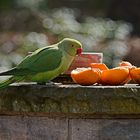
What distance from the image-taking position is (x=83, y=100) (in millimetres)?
2963

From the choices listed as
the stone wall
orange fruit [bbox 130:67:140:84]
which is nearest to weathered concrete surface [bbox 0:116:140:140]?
the stone wall

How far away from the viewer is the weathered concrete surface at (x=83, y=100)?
9.70 ft

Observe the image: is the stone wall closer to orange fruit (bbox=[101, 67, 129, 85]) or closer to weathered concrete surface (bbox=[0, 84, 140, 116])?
weathered concrete surface (bbox=[0, 84, 140, 116])

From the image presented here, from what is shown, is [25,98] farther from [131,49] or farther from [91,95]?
[131,49]

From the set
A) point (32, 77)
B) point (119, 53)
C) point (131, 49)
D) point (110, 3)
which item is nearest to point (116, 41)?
point (119, 53)

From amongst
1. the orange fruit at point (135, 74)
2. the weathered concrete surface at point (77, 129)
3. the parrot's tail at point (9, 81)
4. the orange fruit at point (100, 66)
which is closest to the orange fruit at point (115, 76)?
the orange fruit at point (135, 74)

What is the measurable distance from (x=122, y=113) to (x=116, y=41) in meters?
6.74

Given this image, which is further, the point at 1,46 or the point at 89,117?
the point at 1,46

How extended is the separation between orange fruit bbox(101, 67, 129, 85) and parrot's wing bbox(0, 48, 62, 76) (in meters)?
0.23

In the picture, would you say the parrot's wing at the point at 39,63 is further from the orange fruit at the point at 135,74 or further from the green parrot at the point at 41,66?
the orange fruit at the point at 135,74

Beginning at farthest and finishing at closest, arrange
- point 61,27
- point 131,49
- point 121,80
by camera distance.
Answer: point 131,49 < point 61,27 < point 121,80

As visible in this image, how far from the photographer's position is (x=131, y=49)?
10.8 meters

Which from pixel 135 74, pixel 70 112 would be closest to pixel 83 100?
pixel 70 112

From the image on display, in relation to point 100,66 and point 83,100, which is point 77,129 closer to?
point 83,100
